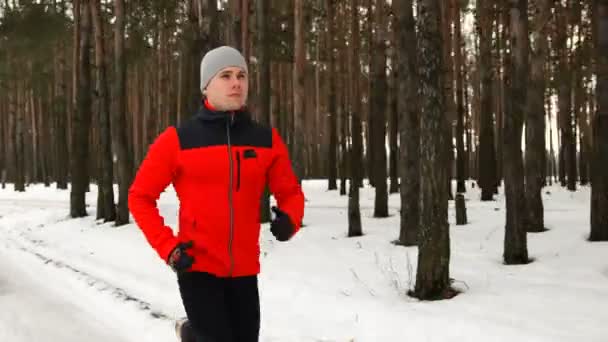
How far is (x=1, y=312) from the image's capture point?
20.5ft

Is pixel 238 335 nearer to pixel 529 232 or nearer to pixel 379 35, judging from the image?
pixel 529 232

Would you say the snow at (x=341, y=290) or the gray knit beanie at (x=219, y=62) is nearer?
the gray knit beanie at (x=219, y=62)

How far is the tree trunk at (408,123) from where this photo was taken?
409 inches

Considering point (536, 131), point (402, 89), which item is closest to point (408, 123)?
point (402, 89)

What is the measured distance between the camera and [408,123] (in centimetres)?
1075

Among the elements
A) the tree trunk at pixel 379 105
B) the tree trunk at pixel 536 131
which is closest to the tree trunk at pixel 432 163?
the tree trunk at pixel 536 131

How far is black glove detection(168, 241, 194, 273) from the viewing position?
268 cm

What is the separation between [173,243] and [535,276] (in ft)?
20.3

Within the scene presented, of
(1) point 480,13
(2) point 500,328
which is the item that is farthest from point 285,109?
(2) point 500,328

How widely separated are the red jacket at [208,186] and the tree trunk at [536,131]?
901 centimetres

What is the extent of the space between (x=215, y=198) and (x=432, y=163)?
13.8 feet

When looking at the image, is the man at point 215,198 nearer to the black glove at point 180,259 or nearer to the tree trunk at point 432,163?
the black glove at point 180,259

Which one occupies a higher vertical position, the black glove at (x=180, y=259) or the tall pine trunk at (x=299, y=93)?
the tall pine trunk at (x=299, y=93)

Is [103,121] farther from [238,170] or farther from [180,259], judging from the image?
[180,259]
